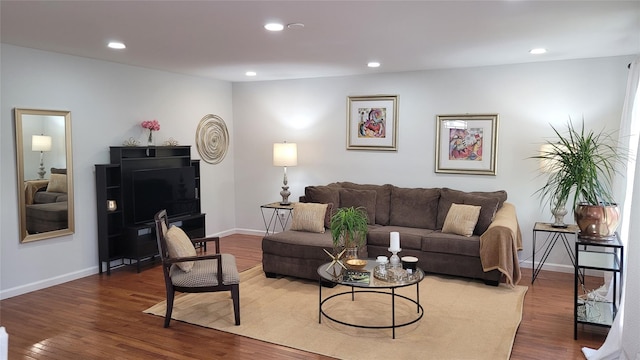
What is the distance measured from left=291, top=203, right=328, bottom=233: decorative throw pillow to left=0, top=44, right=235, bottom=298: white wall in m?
2.06

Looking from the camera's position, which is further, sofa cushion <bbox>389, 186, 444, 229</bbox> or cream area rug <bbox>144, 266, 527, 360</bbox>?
sofa cushion <bbox>389, 186, 444, 229</bbox>

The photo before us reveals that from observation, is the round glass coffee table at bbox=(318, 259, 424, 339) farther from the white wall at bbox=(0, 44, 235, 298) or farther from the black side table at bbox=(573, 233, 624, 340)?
the white wall at bbox=(0, 44, 235, 298)

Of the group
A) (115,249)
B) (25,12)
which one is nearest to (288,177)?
(115,249)

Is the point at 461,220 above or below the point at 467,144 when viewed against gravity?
below

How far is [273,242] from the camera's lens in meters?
5.08

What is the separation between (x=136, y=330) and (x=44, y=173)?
2.11 metres

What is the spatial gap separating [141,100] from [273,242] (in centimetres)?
255

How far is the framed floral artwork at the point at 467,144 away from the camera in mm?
5680

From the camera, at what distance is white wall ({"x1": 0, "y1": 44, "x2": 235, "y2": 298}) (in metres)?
4.48

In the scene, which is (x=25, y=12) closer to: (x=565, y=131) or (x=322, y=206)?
(x=322, y=206)

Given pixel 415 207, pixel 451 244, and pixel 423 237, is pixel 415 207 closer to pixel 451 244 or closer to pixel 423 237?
pixel 423 237

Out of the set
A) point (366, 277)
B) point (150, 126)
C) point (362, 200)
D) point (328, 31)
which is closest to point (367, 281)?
point (366, 277)

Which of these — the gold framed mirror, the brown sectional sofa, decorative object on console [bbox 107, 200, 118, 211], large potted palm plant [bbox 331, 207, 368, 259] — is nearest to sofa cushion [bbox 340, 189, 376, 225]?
the brown sectional sofa

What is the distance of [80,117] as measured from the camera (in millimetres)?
5133
